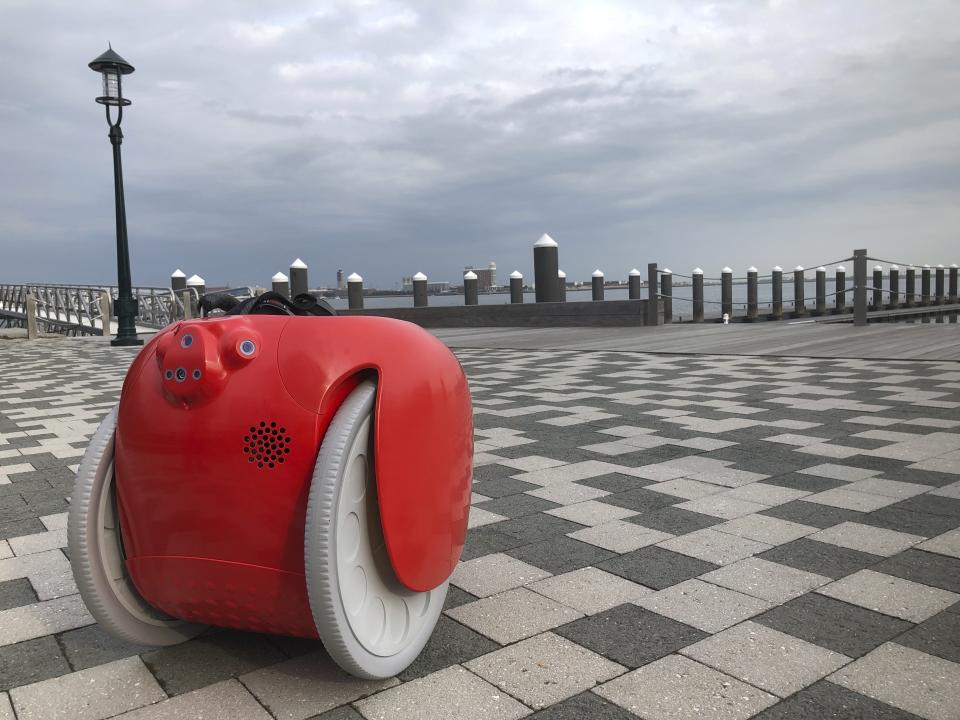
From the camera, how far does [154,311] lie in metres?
21.4

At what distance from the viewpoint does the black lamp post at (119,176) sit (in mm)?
15234

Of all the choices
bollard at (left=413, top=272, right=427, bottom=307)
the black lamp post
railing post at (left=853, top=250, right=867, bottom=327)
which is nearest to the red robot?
railing post at (left=853, top=250, right=867, bottom=327)

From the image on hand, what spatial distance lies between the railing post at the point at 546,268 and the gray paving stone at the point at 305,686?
15.3 meters

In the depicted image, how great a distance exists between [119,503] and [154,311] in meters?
20.8

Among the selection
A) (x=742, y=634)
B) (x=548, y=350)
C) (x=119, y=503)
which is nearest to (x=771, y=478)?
(x=742, y=634)

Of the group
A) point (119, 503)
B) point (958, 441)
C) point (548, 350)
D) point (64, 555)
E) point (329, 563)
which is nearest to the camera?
point (329, 563)

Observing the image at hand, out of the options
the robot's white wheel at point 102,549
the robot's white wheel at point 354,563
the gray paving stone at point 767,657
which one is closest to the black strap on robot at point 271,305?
the robot's white wheel at point 102,549

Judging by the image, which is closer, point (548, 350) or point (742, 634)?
point (742, 634)

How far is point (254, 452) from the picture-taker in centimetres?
198

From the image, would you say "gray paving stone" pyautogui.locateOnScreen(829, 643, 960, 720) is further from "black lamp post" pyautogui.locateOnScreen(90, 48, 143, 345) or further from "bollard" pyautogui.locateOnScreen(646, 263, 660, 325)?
"black lamp post" pyautogui.locateOnScreen(90, 48, 143, 345)

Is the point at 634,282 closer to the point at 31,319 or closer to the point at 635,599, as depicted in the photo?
the point at 31,319

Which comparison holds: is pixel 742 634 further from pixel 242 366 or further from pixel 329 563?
pixel 242 366

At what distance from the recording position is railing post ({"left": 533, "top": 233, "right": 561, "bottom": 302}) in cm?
1712

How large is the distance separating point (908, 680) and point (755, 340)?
10443 mm
